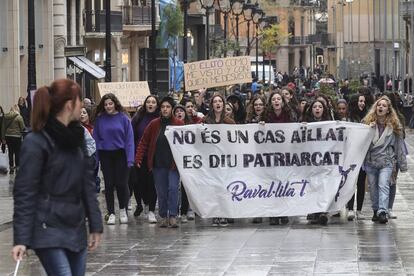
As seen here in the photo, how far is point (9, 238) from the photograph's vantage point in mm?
14867

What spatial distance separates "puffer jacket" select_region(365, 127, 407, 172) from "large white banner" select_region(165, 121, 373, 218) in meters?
0.25

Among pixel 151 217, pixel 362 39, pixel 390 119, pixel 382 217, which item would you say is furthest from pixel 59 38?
pixel 362 39

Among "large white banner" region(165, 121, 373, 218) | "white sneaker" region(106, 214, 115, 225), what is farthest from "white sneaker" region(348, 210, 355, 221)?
"white sneaker" region(106, 214, 115, 225)

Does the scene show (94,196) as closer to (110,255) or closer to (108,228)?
(110,255)

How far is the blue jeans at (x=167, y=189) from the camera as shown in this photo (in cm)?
1584

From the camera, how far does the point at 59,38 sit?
149ft

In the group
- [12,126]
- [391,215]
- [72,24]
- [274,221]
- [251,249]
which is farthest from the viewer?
[72,24]

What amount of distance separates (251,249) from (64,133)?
6.47m

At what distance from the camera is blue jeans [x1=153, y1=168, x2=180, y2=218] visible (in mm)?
15844

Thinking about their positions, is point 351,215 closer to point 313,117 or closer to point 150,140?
point 313,117

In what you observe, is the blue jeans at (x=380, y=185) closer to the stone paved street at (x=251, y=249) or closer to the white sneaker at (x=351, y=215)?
the stone paved street at (x=251, y=249)

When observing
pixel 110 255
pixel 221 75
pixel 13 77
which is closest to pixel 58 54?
pixel 13 77

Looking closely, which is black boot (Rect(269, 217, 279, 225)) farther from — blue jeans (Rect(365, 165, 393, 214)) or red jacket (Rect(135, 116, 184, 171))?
red jacket (Rect(135, 116, 184, 171))

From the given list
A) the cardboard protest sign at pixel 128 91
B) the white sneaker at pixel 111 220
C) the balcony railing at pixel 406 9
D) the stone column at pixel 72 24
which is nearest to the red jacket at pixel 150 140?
the white sneaker at pixel 111 220
